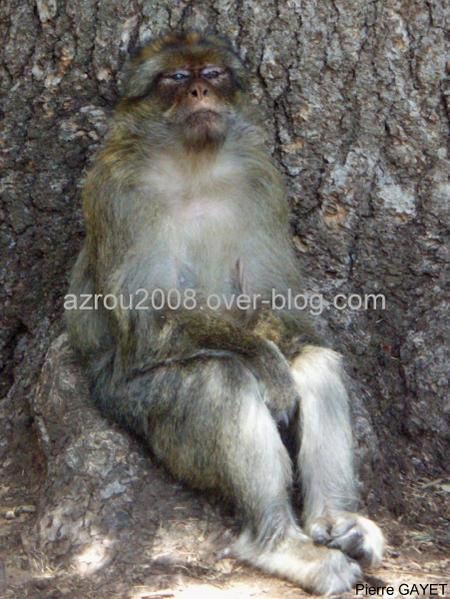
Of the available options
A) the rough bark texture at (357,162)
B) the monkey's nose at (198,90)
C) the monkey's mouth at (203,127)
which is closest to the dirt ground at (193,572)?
the rough bark texture at (357,162)

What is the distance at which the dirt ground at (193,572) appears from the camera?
484 cm

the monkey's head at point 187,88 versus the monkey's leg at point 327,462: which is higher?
the monkey's head at point 187,88

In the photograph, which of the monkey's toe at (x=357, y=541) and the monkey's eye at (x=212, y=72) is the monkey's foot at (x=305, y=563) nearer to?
the monkey's toe at (x=357, y=541)

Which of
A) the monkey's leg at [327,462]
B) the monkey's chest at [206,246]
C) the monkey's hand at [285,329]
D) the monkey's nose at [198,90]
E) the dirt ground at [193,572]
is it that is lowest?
the dirt ground at [193,572]

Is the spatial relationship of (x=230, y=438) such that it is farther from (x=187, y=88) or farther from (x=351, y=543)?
(x=187, y=88)

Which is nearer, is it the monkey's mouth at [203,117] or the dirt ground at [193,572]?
the dirt ground at [193,572]

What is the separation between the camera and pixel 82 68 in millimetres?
6121

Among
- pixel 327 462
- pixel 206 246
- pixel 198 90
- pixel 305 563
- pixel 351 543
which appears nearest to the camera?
pixel 305 563

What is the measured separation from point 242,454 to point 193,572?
564mm

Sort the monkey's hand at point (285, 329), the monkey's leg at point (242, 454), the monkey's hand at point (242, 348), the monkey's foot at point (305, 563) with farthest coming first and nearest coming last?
the monkey's hand at point (285, 329), the monkey's hand at point (242, 348), the monkey's leg at point (242, 454), the monkey's foot at point (305, 563)

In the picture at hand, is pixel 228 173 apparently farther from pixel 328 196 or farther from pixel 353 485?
pixel 353 485

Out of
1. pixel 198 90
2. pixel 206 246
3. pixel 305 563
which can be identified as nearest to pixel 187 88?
pixel 198 90

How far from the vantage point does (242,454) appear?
4.97 metres

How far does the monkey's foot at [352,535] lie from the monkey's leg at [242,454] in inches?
3.4
